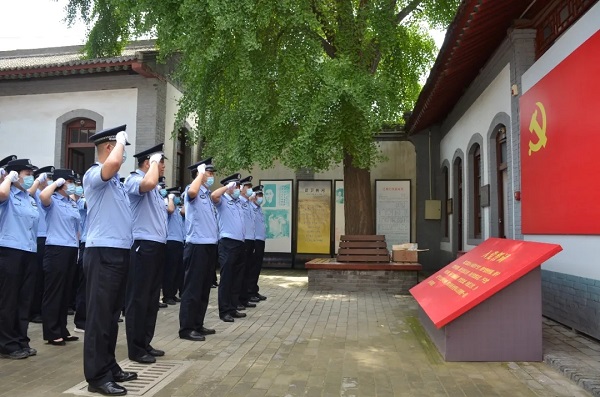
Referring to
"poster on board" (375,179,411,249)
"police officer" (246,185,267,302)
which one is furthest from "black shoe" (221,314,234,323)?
"poster on board" (375,179,411,249)

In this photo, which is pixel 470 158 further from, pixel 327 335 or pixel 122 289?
pixel 122 289

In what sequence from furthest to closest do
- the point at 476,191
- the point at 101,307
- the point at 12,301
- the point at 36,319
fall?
the point at 476,191 < the point at 36,319 < the point at 12,301 < the point at 101,307

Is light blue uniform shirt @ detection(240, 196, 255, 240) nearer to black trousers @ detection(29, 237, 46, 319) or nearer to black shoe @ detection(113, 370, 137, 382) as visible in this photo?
black trousers @ detection(29, 237, 46, 319)

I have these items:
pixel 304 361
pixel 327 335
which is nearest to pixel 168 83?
pixel 327 335

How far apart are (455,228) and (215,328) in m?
8.34

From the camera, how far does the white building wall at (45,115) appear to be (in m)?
13.6

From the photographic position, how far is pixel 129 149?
43.9ft

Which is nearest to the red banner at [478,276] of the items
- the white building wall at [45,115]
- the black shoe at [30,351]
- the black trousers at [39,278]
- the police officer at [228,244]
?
the police officer at [228,244]

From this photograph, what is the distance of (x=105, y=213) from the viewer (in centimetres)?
436

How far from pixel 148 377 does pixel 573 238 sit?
5041 millimetres

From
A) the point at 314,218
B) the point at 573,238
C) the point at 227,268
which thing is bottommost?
the point at 227,268

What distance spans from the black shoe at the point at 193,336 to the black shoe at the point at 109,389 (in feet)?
6.54

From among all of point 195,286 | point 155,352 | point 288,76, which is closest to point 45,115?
point 288,76

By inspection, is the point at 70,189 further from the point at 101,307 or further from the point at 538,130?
the point at 538,130
